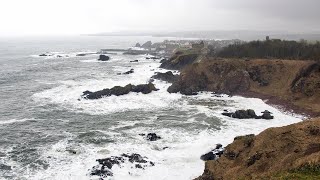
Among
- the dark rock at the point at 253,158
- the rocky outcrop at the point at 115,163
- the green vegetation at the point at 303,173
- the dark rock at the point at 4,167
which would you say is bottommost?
the dark rock at the point at 4,167

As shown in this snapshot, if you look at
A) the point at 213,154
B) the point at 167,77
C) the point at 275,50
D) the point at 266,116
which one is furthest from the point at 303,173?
the point at 275,50

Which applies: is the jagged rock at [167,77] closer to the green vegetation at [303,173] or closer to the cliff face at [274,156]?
the cliff face at [274,156]

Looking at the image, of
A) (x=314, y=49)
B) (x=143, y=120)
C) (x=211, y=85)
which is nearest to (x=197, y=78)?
(x=211, y=85)

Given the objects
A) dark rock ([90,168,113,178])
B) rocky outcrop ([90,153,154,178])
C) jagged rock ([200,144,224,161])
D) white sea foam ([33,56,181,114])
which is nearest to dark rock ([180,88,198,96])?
white sea foam ([33,56,181,114])

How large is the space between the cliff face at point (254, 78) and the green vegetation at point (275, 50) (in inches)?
621

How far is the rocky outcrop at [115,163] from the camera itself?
127ft

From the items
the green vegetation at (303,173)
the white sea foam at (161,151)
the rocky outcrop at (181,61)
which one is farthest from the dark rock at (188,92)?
the green vegetation at (303,173)

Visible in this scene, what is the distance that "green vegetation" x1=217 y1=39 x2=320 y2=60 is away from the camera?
104562 millimetres

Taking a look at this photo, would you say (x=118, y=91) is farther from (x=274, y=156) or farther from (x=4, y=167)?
(x=274, y=156)

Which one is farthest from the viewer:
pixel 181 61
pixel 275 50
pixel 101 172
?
pixel 181 61

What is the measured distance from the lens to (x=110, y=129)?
55562 millimetres

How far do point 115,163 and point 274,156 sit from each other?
62.5 feet

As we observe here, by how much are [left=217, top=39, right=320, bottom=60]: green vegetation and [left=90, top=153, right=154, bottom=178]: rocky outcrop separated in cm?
7329

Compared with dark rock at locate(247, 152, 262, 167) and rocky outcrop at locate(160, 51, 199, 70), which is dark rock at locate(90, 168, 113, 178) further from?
rocky outcrop at locate(160, 51, 199, 70)
